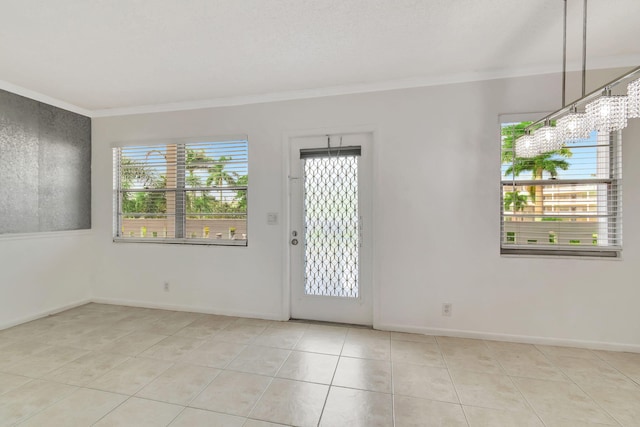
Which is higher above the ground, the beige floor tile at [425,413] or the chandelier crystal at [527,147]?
the chandelier crystal at [527,147]

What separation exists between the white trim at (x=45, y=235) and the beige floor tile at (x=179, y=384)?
246 cm

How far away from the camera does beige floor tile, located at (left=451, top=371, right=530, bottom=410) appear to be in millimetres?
1931

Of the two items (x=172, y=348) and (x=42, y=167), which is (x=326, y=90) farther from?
(x=42, y=167)

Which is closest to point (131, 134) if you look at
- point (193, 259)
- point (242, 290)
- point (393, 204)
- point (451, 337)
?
point (193, 259)

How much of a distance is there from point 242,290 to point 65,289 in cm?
228

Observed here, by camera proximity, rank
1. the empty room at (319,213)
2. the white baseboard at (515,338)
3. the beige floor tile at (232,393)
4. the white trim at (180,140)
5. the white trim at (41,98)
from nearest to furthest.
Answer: the beige floor tile at (232,393), the empty room at (319,213), the white baseboard at (515,338), the white trim at (41,98), the white trim at (180,140)

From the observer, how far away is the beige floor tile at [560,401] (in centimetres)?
182

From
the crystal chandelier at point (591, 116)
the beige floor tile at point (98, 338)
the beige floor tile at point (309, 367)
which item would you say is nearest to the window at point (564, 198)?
the crystal chandelier at point (591, 116)

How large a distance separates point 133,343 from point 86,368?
456 mm

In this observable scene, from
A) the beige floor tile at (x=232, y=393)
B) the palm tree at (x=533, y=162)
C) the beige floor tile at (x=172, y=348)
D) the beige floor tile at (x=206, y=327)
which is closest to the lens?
the beige floor tile at (x=232, y=393)

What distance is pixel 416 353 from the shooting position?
103 inches

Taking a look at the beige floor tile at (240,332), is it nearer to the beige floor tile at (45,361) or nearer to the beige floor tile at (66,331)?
the beige floor tile at (45,361)

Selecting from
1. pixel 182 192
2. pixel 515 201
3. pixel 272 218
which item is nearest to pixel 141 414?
pixel 272 218

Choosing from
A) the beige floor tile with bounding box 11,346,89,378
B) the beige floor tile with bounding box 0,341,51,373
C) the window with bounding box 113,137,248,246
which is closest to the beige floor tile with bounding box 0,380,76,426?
the beige floor tile with bounding box 11,346,89,378
